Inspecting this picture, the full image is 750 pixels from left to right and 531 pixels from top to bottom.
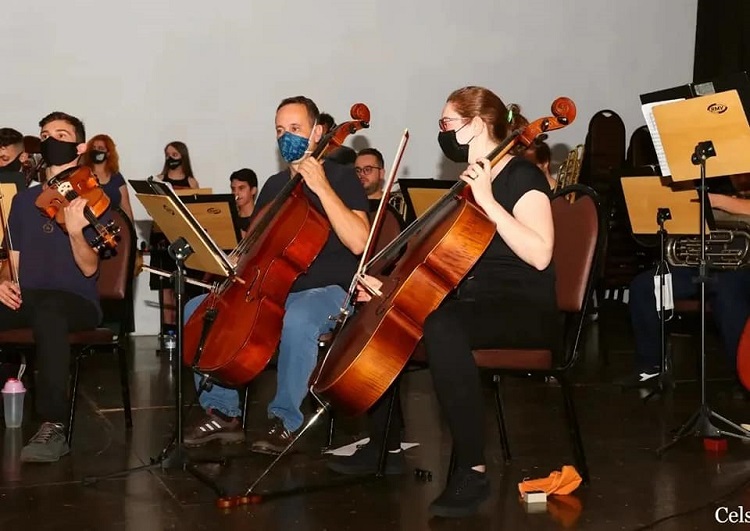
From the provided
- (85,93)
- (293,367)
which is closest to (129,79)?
(85,93)

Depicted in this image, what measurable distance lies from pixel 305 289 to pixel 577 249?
1.04m

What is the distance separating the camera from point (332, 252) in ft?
12.2

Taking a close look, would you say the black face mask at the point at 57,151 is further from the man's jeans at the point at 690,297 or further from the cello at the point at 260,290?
the man's jeans at the point at 690,297

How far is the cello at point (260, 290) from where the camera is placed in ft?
11.0

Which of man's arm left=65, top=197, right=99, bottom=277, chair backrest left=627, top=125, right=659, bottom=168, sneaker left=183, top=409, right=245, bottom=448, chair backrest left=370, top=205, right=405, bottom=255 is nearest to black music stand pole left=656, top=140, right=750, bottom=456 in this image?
chair backrest left=370, top=205, right=405, bottom=255

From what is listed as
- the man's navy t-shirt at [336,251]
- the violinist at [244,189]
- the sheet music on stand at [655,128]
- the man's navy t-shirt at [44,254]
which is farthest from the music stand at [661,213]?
the violinist at [244,189]

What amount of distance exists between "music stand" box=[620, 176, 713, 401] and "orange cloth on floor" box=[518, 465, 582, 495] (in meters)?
1.56

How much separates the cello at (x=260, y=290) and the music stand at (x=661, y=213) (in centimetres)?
148

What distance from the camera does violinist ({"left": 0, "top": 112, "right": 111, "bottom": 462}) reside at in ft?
11.8

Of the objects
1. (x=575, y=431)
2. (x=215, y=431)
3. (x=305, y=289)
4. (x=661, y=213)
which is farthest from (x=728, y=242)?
(x=215, y=431)

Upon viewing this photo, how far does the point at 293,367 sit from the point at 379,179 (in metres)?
3.02

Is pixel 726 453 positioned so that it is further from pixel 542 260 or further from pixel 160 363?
pixel 160 363

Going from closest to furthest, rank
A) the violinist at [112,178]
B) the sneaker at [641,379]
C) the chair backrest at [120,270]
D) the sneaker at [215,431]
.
Result: the sneaker at [215,431] → the chair backrest at [120,270] → the sneaker at [641,379] → the violinist at [112,178]

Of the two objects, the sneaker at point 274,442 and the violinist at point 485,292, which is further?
the sneaker at point 274,442
